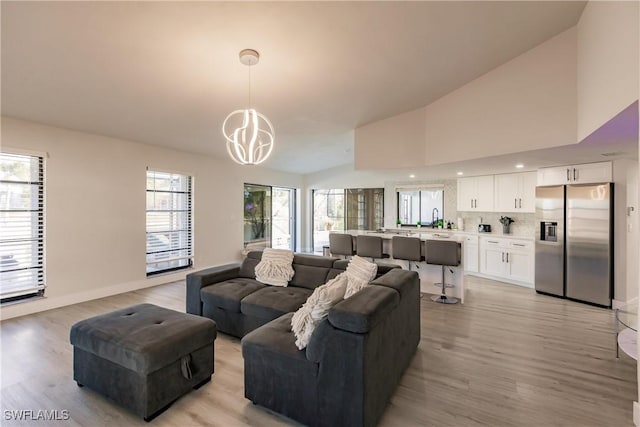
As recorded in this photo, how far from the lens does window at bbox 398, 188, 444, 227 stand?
7.22 m

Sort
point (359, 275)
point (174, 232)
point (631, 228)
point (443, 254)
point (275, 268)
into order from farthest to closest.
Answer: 1. point (174, 232)
2. point (443, 254)
3. point (631, 228)
4. point (275, 268)
5. point (359, 275)

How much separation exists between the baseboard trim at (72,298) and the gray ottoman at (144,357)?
2.43m

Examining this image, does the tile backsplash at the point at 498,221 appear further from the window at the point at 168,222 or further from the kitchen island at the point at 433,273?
the window at the point at 168,222

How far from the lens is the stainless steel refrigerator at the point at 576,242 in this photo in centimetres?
439

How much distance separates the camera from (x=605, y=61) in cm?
239

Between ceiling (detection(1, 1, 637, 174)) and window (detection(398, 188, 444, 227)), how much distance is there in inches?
122

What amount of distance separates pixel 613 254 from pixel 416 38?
4223mm

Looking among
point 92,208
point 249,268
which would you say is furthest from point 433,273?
point 92,208

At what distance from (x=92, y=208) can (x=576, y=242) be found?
24.3 feet

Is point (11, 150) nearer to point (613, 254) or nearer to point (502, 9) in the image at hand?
point (502, 9)

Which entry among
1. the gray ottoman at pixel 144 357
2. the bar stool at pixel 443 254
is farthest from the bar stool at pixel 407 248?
the gray ottoman at pixel 144 357

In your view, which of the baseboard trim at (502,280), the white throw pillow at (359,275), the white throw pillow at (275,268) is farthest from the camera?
the baseboard trim at (502,280)

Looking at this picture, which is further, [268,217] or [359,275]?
[268,217]

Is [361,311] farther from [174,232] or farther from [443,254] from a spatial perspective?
[174,232]
